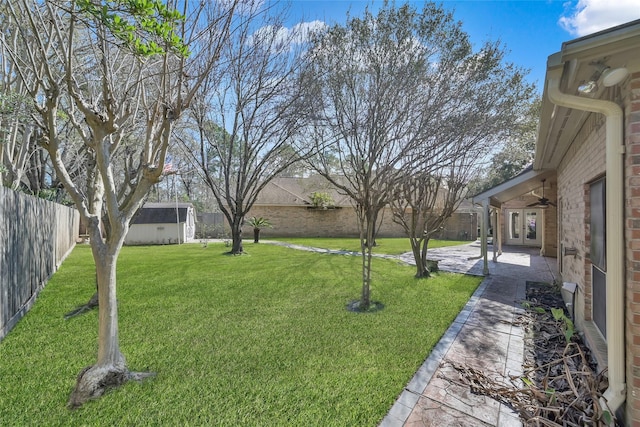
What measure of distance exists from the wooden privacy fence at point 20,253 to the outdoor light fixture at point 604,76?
7455mm

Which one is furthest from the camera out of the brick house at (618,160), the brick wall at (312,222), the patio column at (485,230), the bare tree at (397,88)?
the brick wall at (312,222)

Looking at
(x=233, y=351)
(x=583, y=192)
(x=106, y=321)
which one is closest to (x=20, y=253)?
(x=106, y=321)

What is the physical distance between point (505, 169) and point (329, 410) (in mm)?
24989

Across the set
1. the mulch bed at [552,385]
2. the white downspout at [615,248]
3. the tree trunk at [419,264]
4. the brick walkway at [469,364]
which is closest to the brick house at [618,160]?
the white downspout at [615,248]

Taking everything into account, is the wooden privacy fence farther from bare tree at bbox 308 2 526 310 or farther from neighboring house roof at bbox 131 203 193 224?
neighboring house roof at bbox 131 203 193 224

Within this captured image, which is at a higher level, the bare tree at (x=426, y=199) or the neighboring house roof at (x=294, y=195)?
the neighboring house roof at (x=294, y=195)

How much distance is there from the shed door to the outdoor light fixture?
16651mm

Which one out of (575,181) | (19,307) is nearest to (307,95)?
(575,181)

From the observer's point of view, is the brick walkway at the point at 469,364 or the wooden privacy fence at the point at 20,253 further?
the wooden privacy fence at the point at 20,253

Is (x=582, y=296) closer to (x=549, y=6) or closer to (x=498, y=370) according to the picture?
(x=498, y=370)

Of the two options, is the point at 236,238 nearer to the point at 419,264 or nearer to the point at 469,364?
the point at 419,264

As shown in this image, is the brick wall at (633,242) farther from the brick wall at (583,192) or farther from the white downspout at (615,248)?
the brick wall at (583,192)

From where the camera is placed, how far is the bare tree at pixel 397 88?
5.93 metres

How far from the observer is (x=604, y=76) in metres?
2.36
